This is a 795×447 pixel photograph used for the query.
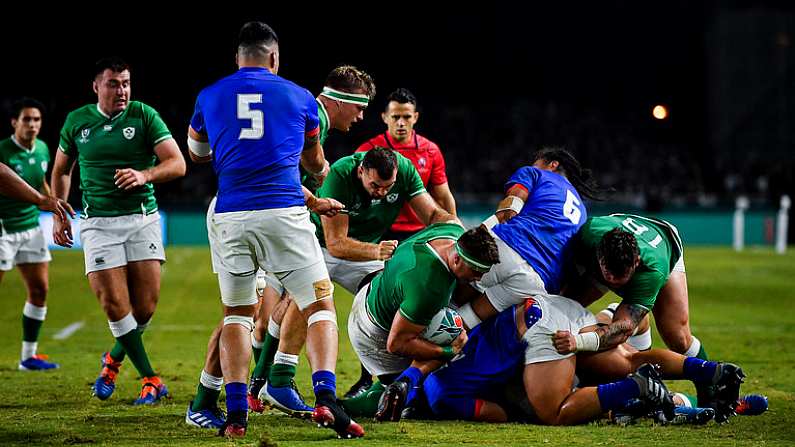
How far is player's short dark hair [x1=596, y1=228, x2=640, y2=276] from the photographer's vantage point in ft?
19.8

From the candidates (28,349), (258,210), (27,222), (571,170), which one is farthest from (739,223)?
(258,210)

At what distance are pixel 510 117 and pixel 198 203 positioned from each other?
15.9 metres

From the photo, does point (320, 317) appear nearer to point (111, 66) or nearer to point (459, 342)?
point (459, 342)

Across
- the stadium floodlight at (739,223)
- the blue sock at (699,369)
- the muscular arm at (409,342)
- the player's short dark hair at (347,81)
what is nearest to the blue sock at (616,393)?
the blue sock at (699,369)

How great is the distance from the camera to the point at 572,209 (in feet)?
22.9

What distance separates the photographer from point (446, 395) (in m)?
6.44

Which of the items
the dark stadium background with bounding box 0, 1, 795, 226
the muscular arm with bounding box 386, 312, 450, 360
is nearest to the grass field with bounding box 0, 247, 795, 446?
the muscular arm with bounding box 386, 312, 450, 360

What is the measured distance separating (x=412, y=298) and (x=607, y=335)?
1.26 metres

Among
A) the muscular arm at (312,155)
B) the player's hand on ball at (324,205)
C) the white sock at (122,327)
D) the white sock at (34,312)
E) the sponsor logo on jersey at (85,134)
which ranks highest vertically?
the sponsor logo on jersey at (85,134)

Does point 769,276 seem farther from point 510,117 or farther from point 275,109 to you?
point 510,117

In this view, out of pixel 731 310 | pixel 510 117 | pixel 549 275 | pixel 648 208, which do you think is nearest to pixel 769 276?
pixel 731 310

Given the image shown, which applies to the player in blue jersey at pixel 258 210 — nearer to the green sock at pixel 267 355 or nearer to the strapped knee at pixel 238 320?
the strapped knee at pixel 238 320

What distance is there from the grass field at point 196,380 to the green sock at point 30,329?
338 mm

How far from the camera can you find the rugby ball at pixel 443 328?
20.5 feet
